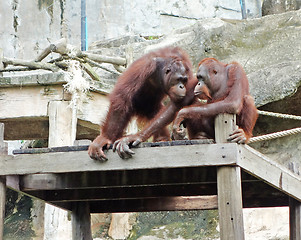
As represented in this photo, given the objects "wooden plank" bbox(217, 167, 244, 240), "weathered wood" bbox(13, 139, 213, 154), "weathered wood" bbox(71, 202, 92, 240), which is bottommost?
"wooden plank" bbox(217, 167, 244, 240)

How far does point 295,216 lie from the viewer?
4.20 metres

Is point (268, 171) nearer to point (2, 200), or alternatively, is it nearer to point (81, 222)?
point (2, 200)

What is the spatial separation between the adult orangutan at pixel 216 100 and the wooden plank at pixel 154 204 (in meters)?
0.81

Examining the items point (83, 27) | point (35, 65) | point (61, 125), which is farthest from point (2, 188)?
point (83, 27)

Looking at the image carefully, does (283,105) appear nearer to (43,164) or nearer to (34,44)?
(43,164)

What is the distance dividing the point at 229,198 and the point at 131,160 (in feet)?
→ 2.01

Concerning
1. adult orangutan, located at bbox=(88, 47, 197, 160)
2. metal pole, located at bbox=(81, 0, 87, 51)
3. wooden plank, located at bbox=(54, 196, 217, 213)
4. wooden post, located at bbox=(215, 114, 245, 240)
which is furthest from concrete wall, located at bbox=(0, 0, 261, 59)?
wooden post, located at bbox=(215, 114, 245, 240)

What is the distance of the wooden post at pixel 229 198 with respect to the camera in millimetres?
3020

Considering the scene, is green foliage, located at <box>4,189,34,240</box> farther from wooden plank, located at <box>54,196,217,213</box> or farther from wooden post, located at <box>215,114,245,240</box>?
wooden post, located at <box>215,114,245,240</box>

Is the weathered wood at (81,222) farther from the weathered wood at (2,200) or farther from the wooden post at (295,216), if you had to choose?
the wooden post at (295,216)

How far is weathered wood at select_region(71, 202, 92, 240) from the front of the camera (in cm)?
450

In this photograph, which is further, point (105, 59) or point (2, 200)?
point (105, 59)

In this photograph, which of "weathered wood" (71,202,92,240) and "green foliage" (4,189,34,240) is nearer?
"weathered wood" (71,202,92,240)

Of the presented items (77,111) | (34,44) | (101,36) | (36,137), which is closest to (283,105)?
(77,111)
